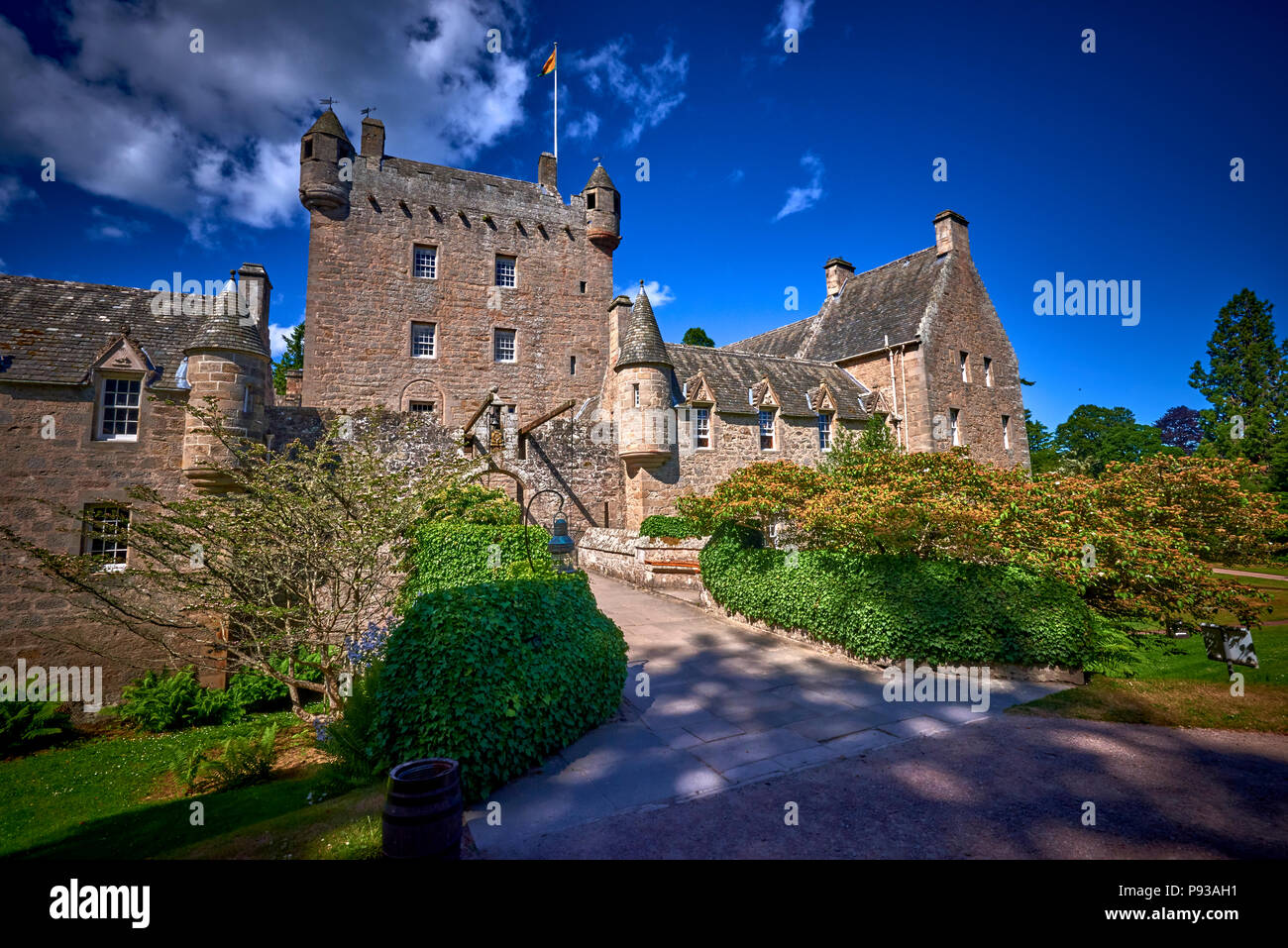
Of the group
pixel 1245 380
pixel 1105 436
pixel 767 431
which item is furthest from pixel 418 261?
pixel 1105 436

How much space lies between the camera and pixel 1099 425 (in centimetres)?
5397

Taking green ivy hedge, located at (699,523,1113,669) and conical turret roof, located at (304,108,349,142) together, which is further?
conical turret roof, located at (304,108,349,142)

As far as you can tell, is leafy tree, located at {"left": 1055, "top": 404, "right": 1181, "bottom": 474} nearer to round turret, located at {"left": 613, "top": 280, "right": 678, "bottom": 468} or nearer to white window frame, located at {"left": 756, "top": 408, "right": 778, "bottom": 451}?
white window frame, located at {"left": 756, "top": 408, "right": 778, "bottom": 451}

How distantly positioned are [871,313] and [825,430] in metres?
9.48

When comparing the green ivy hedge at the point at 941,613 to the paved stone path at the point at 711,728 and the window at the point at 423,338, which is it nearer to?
the paved stone path at the point at 711,728

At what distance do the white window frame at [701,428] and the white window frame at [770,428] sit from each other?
7.77ft

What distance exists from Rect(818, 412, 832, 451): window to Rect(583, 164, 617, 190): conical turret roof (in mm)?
16830

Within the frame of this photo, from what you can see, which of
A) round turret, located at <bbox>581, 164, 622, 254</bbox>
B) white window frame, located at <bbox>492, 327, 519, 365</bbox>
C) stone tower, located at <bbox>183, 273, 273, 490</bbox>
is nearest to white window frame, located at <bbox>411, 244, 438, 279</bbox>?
white window frame, located at <bbox>492, 327, 519, 365</bbox>

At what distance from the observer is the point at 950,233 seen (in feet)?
93.2

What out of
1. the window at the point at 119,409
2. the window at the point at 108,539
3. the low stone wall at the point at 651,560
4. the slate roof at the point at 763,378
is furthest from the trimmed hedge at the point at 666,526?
the window at the point at 119,409

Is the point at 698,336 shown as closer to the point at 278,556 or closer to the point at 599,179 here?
the point at 599,179

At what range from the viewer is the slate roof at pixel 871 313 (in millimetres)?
27547

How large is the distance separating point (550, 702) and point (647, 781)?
1345 mm

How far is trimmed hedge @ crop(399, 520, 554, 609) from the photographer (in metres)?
9.54
